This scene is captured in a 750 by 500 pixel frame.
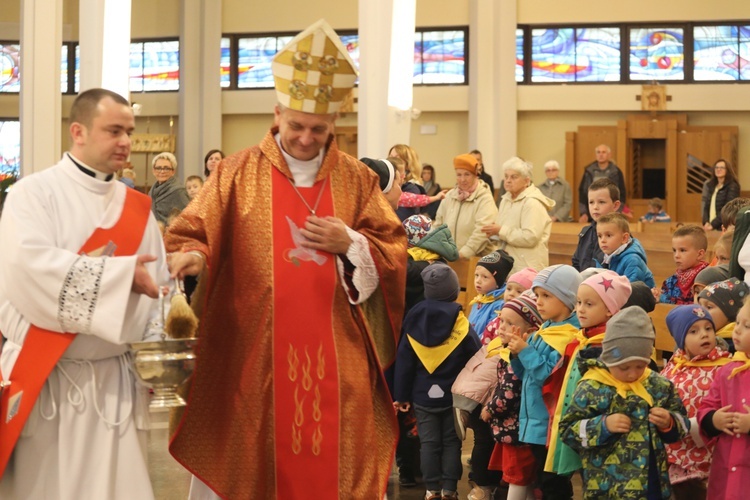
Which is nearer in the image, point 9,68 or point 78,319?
point 78,319

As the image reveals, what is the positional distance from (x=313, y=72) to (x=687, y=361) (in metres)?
2.19

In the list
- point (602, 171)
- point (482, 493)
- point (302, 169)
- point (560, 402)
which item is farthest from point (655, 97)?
point (302, 169)

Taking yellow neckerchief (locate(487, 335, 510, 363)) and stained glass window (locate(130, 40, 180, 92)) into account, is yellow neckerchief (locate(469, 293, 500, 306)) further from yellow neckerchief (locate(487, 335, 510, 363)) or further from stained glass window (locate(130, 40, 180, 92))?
stained glass window (locate(130, 40, 180, 92))

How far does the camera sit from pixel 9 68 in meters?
22.1

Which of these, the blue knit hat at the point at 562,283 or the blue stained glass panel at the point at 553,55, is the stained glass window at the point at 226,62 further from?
the blue knit hat at the point at 562,283

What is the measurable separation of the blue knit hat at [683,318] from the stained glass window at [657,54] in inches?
673

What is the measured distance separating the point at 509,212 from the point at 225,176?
522 cm

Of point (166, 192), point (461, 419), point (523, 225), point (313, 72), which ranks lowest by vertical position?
point (461, 419)

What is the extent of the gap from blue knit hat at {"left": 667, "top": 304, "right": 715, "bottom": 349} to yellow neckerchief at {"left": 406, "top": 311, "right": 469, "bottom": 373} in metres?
1.34

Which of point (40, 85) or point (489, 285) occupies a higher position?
point (40, 85)

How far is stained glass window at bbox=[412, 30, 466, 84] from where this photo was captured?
22.1 metres

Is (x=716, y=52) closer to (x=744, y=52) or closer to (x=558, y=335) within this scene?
(x=744, y=52)

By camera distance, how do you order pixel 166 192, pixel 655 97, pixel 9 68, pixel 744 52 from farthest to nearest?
pixel 9 68 < pixel 744 52 < pixel 655 97 < pixel 166 192

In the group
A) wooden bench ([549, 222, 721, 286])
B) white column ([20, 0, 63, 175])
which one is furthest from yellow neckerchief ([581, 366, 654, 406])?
white column ([20, 0, 63, 175])
